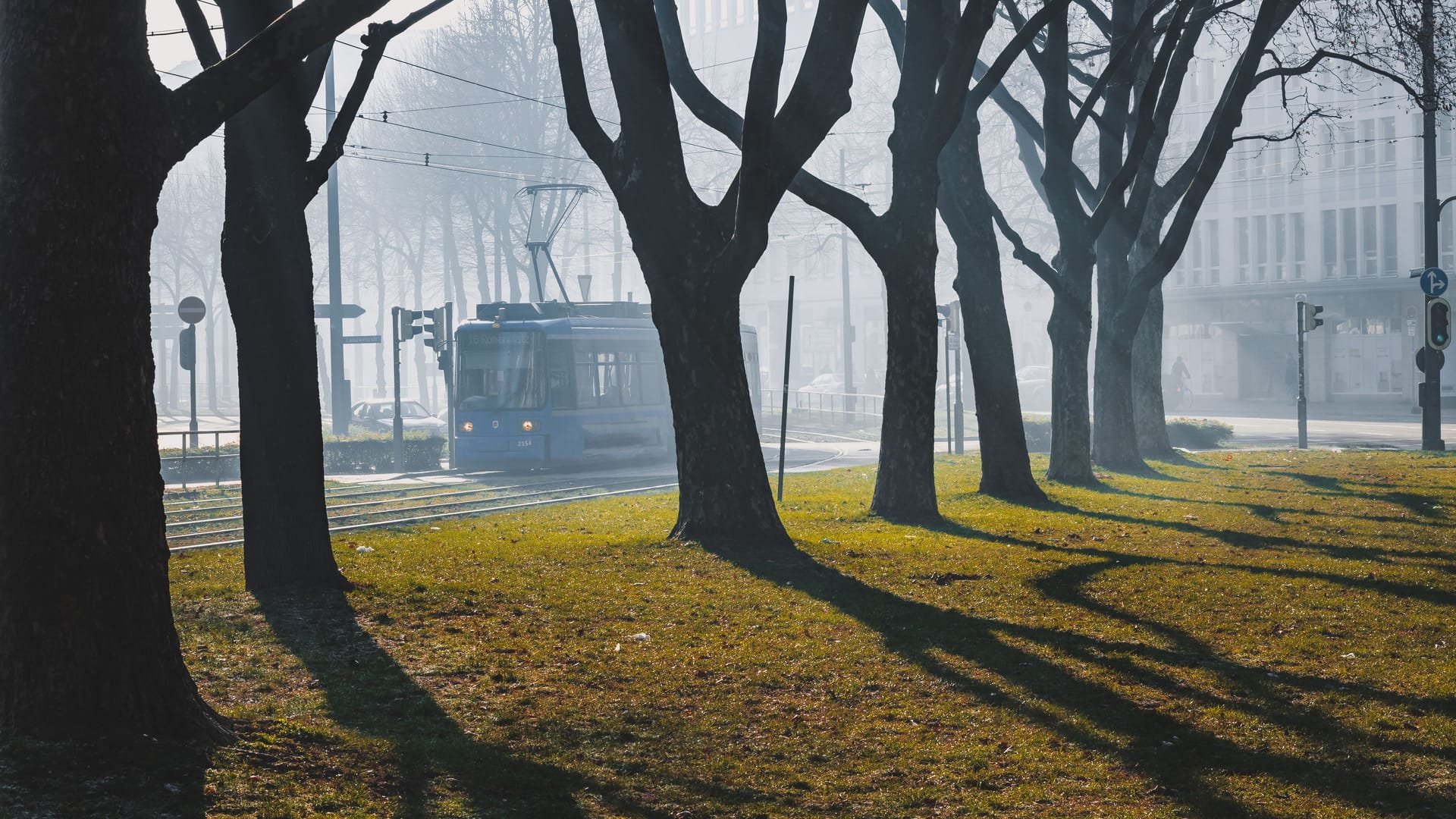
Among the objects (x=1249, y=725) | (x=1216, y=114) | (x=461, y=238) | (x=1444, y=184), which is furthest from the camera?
(x=461, y=238)

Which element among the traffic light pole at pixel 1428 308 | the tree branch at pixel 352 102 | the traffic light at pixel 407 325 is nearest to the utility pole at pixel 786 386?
the tree branch at pixel 352 102

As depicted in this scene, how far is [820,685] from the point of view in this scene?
22.5 ft

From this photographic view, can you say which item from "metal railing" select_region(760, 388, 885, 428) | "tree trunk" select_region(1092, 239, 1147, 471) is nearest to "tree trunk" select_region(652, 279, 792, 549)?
"tree trunk" select_region(1092, 239, 1147, 471)

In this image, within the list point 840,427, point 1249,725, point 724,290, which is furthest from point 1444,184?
point 1249,725

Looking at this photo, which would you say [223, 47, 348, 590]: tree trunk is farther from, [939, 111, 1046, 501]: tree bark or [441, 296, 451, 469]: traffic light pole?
[441, 296, 451, 469]: traffic light pole

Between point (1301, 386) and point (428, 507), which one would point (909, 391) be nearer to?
point (428, 507)

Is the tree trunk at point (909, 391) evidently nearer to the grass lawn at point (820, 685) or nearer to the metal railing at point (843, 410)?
the grass lawn at point (820, 685)

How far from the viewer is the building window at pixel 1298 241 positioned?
182 ft

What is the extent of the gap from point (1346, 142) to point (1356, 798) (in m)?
52.7

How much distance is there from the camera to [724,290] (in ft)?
35.6

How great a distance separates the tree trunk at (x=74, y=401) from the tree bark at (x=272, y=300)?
339 centimetres

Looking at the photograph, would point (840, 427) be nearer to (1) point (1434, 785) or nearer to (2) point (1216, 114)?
(2) point (1216, 114)

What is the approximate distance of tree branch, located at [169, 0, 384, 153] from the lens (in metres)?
5.27

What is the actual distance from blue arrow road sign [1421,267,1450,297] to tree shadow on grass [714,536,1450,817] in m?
18.7
